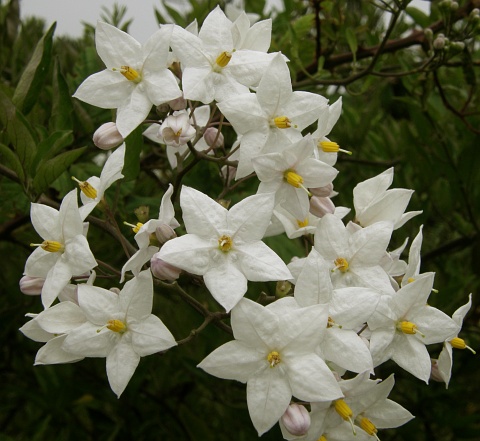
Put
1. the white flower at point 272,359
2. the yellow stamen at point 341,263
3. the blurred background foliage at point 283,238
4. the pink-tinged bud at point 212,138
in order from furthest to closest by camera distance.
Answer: the blurred background foliage at point 283,238, the pink-tinged bud at point 212,138, the yellow stamen at point 341,263, the white flower at point 272,359

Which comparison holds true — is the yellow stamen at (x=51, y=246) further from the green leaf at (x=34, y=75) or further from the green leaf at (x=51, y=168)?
the green leaf at (x=34, y=75)

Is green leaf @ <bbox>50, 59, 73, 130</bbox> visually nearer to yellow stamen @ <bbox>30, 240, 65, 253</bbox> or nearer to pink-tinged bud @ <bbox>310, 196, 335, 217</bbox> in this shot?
yellow stamen @ <bbox>30, 240, 65, 253</bbox>

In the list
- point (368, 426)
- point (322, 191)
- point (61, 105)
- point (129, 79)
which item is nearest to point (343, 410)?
point (368, 426)

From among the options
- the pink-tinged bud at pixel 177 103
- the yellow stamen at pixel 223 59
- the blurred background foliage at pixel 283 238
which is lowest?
the blurred background foliage at pixel 283 238

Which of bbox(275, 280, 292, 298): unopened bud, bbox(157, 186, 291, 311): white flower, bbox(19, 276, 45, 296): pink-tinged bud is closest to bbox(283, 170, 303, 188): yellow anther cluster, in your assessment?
bbox(157, 186, 291, 311): white flower

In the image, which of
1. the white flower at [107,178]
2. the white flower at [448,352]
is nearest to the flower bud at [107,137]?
the white flower at [107,178]

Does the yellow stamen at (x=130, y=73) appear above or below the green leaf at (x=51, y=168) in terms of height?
above
